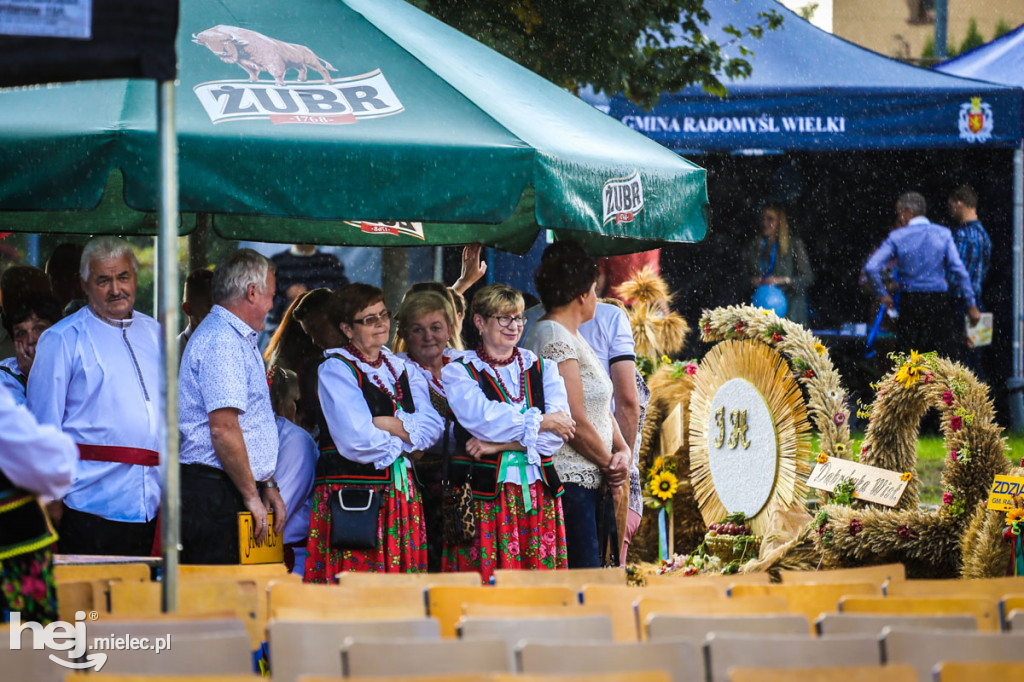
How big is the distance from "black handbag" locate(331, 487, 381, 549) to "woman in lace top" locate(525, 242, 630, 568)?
838 millimetres

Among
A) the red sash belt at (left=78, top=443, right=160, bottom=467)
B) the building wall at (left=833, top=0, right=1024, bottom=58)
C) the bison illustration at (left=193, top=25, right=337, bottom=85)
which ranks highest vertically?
the building wall at (left=833, top=0, right=1024, bottom=58)

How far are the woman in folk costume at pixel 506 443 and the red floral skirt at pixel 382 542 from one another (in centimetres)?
19

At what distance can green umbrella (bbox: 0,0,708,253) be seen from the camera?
173 inches

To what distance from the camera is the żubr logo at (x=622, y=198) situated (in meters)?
5.11

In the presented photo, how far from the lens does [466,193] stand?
15.3 ft

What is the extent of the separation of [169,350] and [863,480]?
3.84 metres

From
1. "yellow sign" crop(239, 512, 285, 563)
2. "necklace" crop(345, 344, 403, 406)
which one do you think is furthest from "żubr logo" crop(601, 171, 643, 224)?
"yellow sign" crop(239, 512, 285, 563)

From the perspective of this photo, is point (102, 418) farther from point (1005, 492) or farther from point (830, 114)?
point (830, 114)

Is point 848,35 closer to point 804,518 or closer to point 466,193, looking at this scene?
point 804,518

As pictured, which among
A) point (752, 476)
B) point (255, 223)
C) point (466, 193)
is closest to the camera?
point (466, 193)

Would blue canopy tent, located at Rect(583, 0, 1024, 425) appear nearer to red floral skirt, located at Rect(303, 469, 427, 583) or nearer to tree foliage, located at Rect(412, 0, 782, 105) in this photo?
tree foliage, located at Rect(412, 0, 782, 105)

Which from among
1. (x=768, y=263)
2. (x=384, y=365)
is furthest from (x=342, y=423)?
(x=768, y=263)

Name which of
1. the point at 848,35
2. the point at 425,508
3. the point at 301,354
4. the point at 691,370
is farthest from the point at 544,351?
the point at 848,35

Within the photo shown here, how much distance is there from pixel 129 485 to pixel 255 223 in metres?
3.30
